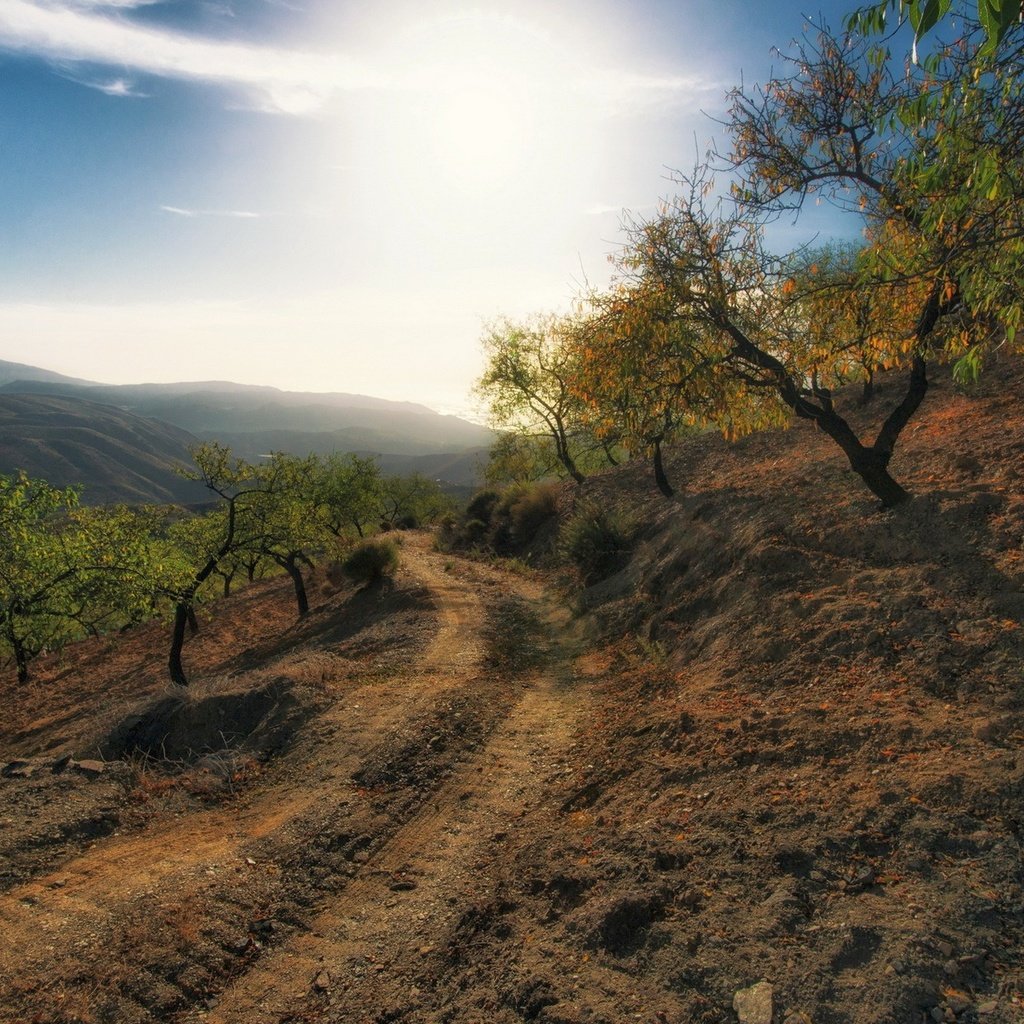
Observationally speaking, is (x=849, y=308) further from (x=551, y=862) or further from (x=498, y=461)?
(x=498, y=461)

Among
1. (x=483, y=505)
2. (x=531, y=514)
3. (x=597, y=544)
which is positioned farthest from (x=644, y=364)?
(x=483, y=505)

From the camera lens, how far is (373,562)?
23516mm

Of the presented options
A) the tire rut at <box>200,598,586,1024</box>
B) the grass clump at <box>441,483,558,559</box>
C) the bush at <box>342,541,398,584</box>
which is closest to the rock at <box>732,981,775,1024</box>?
the tire rut at <box>200,598,586,1024</box>

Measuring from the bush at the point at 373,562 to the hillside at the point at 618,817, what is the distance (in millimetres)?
10420

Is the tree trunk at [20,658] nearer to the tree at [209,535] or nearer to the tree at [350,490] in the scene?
the tree at [209,535]

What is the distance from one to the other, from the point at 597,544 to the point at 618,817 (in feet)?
41.4

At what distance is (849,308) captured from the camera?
7887mm

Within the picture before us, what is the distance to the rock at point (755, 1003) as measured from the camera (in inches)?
137

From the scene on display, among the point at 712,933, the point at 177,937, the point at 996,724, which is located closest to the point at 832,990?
the point at 712,933

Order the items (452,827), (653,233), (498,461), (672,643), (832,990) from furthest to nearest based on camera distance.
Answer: (498,461) < (672,643) < (653,233) < (452,827) < (832,990)

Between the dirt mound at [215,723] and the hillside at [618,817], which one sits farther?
the dirt mound at [215,723]

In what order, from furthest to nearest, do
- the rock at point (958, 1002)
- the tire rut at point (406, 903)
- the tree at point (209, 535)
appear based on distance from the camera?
the tree at point (209, 535) → the tire rut at point (406, 903) → the rock at point (958, 1002)

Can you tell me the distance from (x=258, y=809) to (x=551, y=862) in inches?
164

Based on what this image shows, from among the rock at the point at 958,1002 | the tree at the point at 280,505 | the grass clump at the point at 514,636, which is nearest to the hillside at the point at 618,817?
the rock at the point at 958,1002
